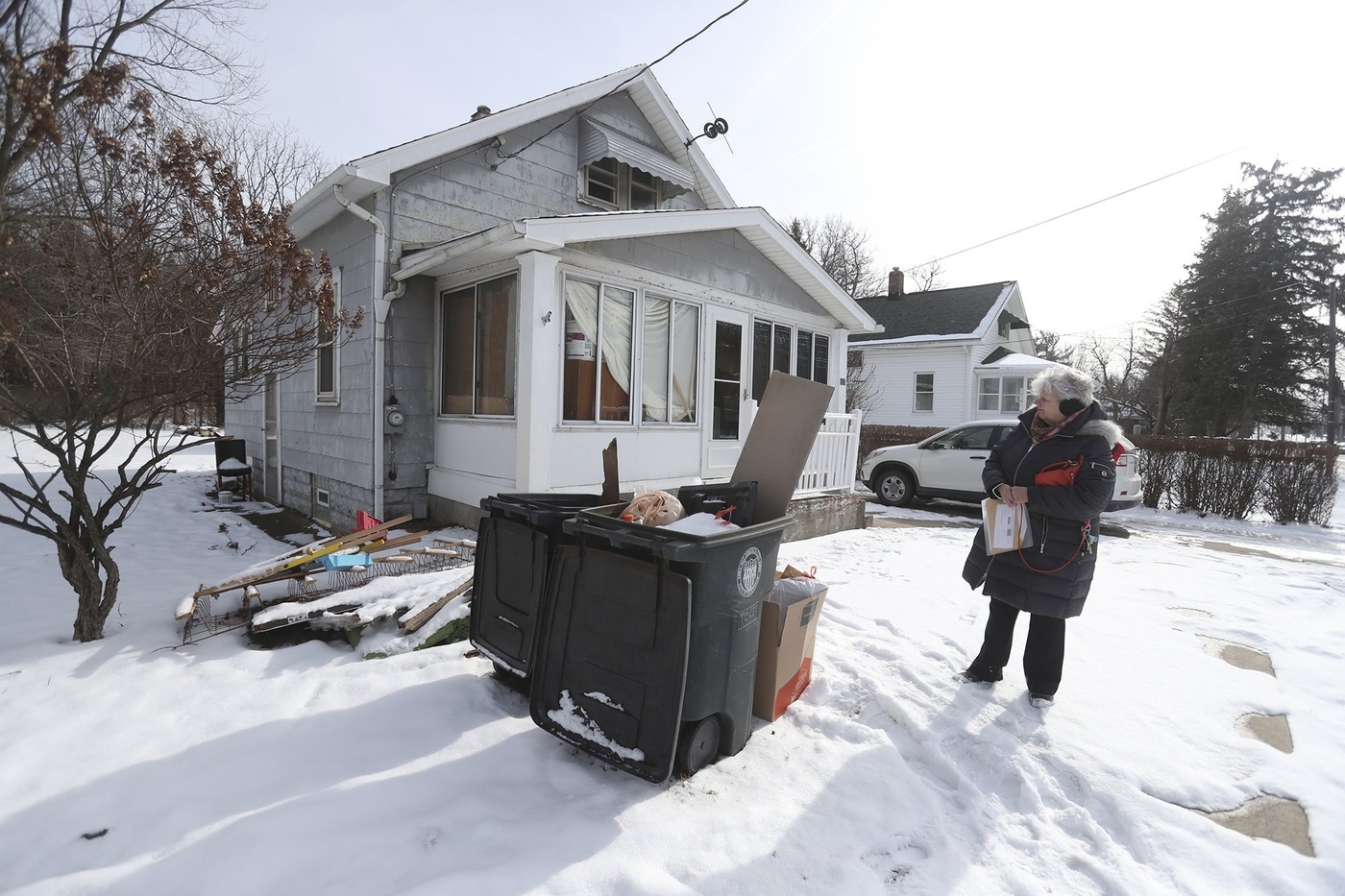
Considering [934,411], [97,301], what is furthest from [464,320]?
[934,411]

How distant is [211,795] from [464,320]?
5.21 metres

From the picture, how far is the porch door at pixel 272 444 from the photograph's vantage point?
9.52 m

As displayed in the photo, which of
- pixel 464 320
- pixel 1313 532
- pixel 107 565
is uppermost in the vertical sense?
pixel 464 320

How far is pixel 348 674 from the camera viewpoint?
3.13 metres

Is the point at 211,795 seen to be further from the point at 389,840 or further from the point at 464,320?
the point at 464,320

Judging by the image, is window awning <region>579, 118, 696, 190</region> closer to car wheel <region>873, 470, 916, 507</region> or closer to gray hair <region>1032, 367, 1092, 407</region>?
car wheel <region>873, 470, 916, 507</region>

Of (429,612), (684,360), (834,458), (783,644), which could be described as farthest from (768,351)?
(783,644)

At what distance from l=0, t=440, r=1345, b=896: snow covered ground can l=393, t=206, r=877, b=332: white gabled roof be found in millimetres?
3488

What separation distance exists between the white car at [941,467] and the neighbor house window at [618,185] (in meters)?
6.00

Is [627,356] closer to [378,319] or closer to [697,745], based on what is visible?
[378,319]

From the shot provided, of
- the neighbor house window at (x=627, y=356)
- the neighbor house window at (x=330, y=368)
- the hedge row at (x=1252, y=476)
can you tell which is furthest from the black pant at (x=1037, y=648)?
the hedge row at (x=1252, y=476)

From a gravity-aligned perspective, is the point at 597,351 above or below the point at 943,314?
below

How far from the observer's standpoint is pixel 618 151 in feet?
27.6

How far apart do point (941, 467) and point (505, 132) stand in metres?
8.25
